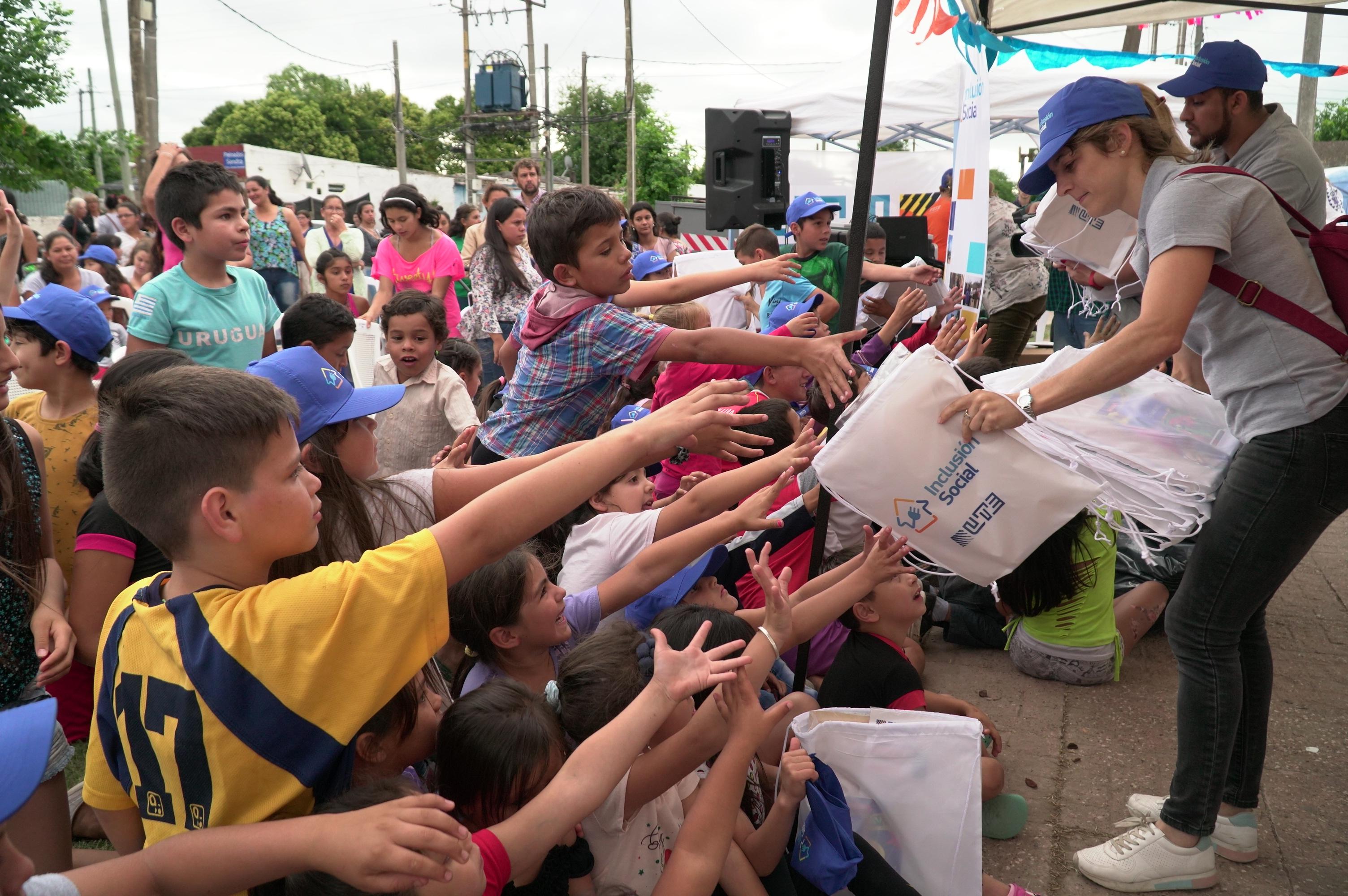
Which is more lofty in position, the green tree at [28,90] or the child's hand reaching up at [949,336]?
the green tree at [28,90]

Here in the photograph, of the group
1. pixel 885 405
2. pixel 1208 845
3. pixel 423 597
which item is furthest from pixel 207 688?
pixel 1208 845

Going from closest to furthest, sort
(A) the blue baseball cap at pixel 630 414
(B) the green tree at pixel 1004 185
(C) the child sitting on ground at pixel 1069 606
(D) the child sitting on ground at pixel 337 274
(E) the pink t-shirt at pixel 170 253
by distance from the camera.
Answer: (C) the child sitting on ground at pixel 1069 606, (A) the blue baseball cap at pixel 630 414, (E) the pink t-shirt at pixel 170 253, (D) the child sitting on ground at pixel 337 274, (B) the green tree at pixel 1004 185

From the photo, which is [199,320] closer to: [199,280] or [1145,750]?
[199,280]

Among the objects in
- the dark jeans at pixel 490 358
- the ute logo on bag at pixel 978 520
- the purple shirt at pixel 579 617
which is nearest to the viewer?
the ute logo on bag at pixel 978 520

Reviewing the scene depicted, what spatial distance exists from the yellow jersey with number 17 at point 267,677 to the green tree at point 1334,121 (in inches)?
1518

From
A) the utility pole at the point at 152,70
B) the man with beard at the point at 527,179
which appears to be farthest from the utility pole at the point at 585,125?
the man with beard at the point at 527,179

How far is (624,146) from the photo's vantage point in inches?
2116

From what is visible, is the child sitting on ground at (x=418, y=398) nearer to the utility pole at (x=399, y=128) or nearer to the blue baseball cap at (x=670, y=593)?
the blue baseball cap at (x=670, y=593)

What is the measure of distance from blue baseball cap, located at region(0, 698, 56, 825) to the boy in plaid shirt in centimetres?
192

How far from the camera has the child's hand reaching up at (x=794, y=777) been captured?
2.06 metres

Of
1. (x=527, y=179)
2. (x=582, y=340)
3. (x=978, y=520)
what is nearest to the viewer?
(x=978, y=520)

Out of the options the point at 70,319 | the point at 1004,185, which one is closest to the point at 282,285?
the point at 70,319

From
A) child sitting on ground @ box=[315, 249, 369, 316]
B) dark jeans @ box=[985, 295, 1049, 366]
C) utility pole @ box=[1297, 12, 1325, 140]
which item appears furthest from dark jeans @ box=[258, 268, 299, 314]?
utility pole @ box=[1297, 12, 1325, 140]

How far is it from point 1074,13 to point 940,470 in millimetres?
2694
